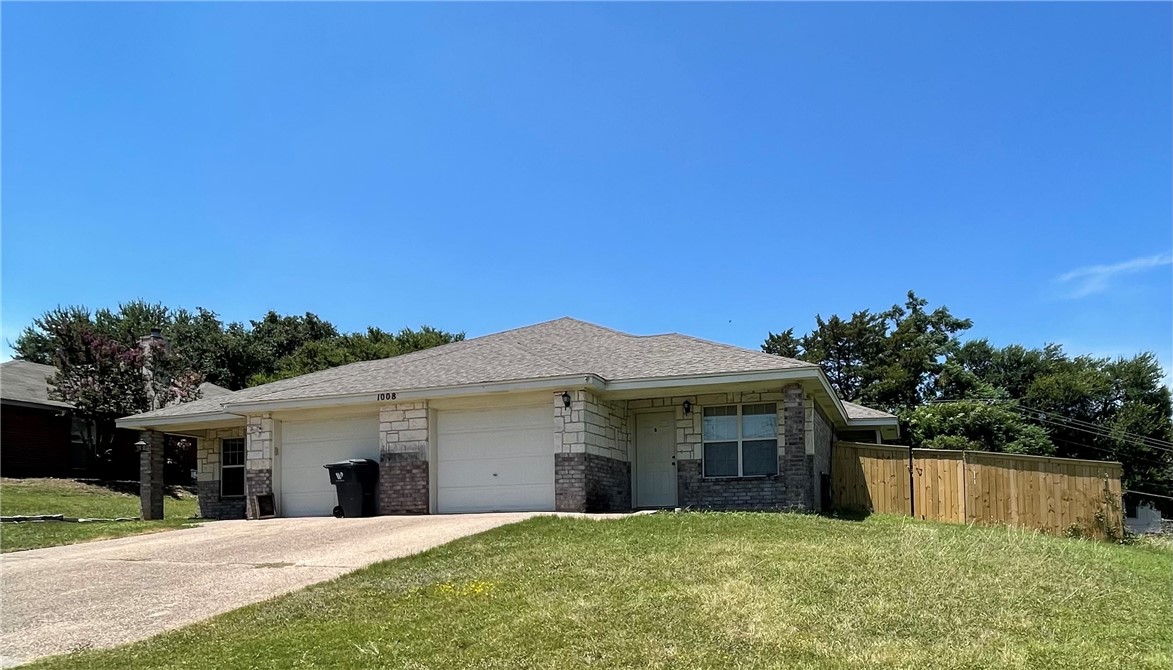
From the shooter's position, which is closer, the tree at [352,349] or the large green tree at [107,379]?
the large green tree at [107,379]

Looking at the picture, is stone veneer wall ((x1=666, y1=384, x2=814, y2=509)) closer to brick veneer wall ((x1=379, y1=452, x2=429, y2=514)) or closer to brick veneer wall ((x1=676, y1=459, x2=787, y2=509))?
brick veneer wall ((x1=676, y1=459, x2=787, y2=509))

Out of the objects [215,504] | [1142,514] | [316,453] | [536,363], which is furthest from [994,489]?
[1142,514]

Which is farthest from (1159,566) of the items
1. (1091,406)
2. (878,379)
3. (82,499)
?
(1091,406)

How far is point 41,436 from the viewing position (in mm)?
28547

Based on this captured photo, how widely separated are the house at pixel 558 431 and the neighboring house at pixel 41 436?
42.7ft

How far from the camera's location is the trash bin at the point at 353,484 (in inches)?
660

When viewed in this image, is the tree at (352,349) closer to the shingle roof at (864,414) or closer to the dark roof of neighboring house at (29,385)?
the dark roof of neighboring house at (29,385)

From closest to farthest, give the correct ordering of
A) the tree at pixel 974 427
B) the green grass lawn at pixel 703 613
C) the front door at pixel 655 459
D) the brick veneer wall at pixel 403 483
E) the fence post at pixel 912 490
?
the green grass lawn at pixel 703 613 → the brick veneer wall at pixel 403 483 → the fence post at pixel 912 490 → the front door at pixel 655 459 → the tree at pixel 974 427

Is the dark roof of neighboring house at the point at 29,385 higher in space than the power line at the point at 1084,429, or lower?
higher

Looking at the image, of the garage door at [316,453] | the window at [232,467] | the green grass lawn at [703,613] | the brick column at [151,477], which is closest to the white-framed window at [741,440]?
the green grass lawn at [703,613]

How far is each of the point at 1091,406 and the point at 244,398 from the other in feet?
126

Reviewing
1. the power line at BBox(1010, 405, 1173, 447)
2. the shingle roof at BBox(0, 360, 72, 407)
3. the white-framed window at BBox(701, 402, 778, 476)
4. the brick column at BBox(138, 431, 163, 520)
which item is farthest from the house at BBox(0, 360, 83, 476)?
the power line at BBox(1010, 405, 1173, 447)

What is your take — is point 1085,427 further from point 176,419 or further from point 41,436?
point 41,436

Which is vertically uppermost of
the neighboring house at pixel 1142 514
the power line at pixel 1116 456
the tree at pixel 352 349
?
the tree at pixel 352 349
